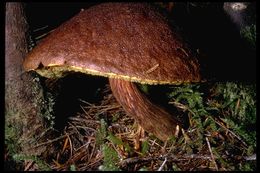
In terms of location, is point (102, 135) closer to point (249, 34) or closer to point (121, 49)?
point (121, 49)

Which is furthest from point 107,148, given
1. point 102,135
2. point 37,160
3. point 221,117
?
point 221,117

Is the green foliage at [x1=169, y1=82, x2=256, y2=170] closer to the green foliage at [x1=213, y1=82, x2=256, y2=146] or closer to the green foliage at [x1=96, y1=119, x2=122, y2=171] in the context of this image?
the green foliage at [x1=213, y1=82, x2=256, y2=146]

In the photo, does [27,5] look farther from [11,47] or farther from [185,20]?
[185,20]

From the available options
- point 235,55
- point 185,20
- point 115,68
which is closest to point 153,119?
point 115,68

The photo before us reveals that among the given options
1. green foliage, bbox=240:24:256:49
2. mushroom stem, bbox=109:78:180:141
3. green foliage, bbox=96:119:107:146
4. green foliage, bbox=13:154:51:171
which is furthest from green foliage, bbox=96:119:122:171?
green foliage, bbox=240:24:256:49

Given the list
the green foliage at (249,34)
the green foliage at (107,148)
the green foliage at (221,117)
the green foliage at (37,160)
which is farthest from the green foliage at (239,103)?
the green foliage at (37,160)

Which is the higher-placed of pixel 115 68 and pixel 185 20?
pixel 185 20
